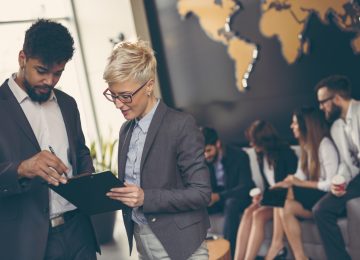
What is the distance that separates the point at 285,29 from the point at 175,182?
373cm

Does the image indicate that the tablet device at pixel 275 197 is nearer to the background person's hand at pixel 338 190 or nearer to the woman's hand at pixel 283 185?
the woman's hand at pixel 283 185

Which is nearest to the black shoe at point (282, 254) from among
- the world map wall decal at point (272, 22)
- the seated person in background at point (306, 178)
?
the seated person in background at point (306, 178)

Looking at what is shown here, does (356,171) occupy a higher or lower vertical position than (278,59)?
lower

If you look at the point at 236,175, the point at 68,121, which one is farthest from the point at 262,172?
the point at 68,121

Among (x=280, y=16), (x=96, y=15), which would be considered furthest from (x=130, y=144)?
(x=96, y=15)

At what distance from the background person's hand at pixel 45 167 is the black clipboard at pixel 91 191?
0.16 ft

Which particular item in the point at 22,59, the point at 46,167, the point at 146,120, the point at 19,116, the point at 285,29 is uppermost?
the point at 285,29

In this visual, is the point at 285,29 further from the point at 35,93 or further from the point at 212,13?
the point at 35,93

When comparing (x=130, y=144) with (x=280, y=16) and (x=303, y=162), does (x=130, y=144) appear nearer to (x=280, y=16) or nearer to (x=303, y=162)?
(x=303, y=162)

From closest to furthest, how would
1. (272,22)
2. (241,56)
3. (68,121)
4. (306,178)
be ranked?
(68,121) < (306,178) < (272,22) < (241,56)

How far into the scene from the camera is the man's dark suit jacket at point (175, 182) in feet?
7.41

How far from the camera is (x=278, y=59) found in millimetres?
5871

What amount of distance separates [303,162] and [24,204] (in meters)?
3.05

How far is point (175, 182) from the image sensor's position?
2.33 m
